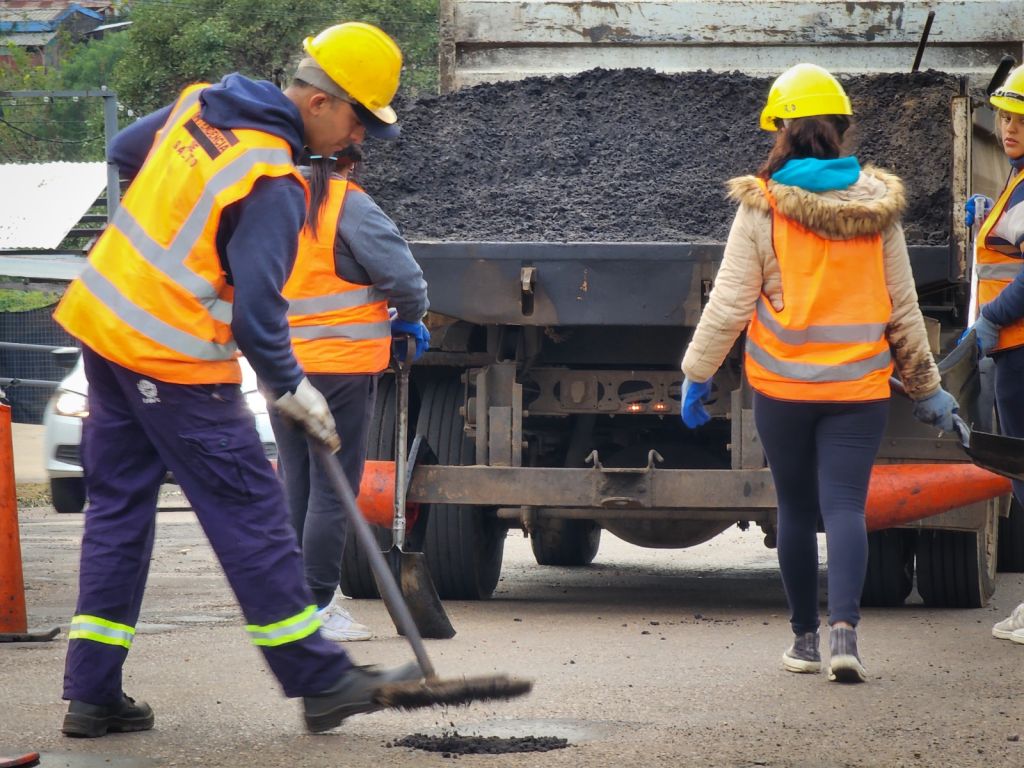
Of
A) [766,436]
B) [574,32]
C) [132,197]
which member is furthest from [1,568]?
[574,32]

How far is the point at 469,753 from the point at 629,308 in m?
2.44

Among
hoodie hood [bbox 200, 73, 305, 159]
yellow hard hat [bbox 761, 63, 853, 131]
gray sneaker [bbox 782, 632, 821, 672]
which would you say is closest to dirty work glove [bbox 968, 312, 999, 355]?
yellow hard hat [bbox 761, 63, 853, 131]

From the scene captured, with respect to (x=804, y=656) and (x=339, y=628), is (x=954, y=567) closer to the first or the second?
(x=804, y=656)

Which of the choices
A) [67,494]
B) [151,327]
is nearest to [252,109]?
[151,327]

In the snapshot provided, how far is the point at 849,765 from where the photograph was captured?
12.2ft

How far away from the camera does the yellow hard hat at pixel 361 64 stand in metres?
3.96

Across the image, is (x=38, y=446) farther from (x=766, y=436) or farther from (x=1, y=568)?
(x=766, y=436)

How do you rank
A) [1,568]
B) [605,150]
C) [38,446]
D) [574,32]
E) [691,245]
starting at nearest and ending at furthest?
[1,568], [691,245], [605,150], [574,32], [38,446]

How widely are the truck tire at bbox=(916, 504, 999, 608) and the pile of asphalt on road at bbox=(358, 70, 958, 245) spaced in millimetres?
1177

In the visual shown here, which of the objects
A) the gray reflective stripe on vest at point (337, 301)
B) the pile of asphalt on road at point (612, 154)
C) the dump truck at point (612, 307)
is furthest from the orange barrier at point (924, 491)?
the gray reflective stripe on vest at point (337, 301)

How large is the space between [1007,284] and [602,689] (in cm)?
207

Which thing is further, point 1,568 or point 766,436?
point 1,568

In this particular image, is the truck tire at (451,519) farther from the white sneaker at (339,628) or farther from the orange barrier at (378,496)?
the white sneaker at (339,628)

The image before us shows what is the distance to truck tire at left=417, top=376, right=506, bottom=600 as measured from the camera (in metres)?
6.52
